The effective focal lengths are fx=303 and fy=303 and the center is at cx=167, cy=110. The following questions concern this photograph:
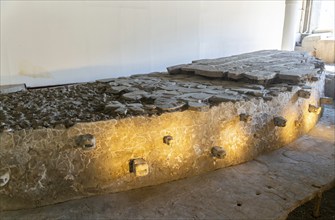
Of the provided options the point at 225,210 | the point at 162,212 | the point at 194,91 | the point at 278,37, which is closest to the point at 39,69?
the point at 194,91

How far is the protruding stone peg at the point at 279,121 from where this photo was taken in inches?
173

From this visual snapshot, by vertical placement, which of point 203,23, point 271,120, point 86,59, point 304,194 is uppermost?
point 203,23

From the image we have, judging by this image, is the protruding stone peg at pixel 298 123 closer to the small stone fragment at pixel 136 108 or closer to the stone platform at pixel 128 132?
the stone platform at pixel 128 132

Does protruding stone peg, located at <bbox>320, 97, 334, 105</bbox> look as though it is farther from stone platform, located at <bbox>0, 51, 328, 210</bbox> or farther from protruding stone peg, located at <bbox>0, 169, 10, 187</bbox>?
protruding stone peg, located at <bbox>0, 169, 10, 187</bbox>

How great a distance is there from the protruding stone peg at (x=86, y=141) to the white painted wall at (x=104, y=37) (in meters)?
2.35

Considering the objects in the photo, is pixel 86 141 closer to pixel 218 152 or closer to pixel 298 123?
pixel 218 152

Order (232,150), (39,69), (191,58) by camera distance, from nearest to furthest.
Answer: (232,150) < (39,69) < (191,58)

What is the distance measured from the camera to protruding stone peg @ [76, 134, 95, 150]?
3.11 m

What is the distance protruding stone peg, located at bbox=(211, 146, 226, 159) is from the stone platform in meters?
0.01

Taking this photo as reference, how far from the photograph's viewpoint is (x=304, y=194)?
3.60 m

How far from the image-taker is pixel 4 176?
2936 millimetres

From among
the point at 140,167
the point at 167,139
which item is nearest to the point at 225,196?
the point at 167,139

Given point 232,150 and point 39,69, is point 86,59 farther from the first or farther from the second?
point 232,150

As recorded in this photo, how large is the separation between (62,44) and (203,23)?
3641mm
